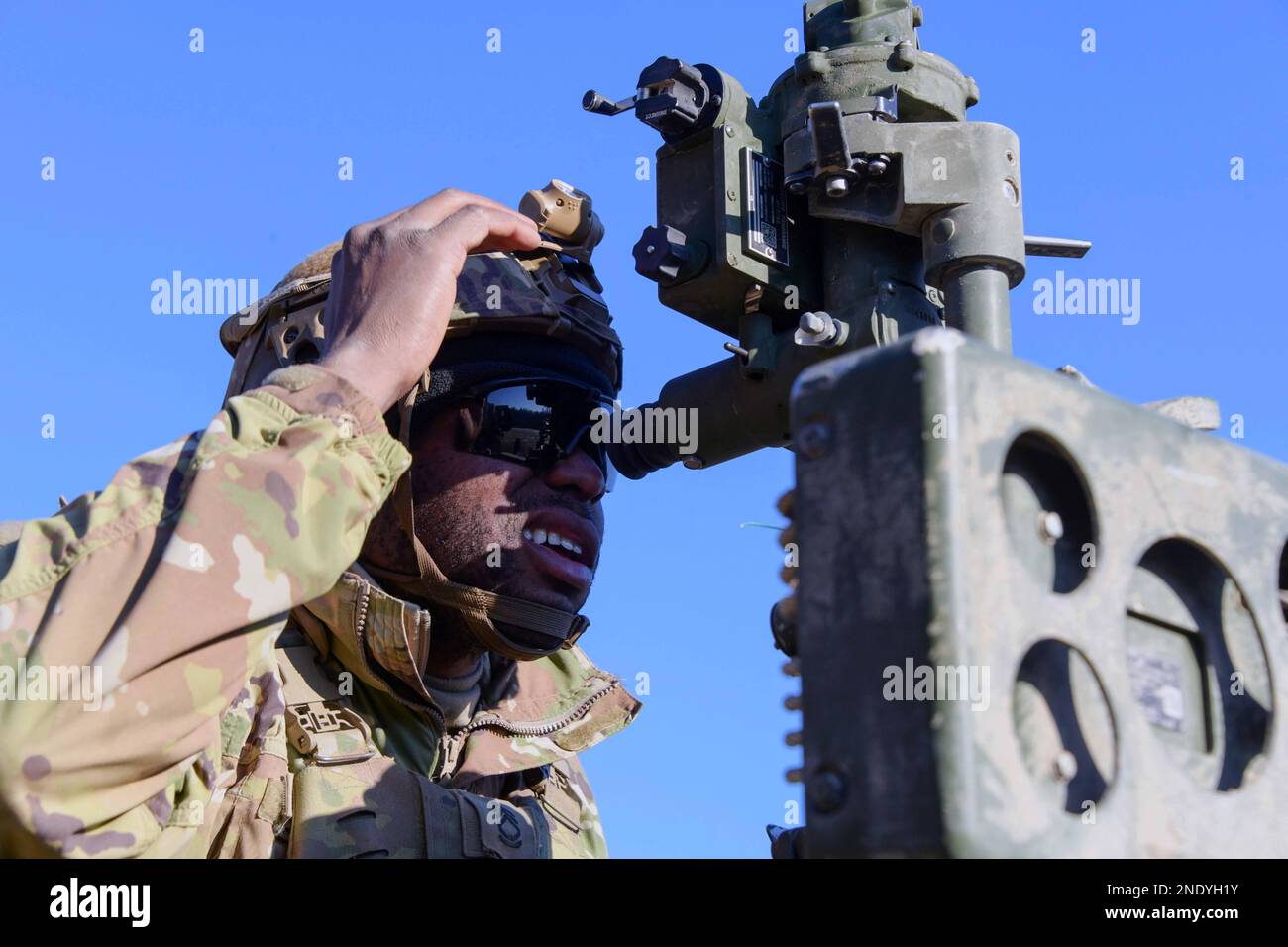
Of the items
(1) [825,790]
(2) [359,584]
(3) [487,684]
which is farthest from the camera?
(3) [487,684]

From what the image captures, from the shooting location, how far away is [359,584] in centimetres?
377

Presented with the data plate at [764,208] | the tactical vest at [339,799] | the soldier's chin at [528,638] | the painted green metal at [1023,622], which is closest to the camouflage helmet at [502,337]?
the soldier's chin at [528,638]

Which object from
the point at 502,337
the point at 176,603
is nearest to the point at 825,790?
the point at 176,603

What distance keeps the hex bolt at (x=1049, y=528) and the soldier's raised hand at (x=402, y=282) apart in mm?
1388

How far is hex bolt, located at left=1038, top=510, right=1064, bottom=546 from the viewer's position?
5.55 feet

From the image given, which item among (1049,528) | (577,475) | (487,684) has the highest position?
(577,475)

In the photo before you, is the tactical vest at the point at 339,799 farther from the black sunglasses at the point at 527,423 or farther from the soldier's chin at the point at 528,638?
the black sunglasses at the point at 527,423

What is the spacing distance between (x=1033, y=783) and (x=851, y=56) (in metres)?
2.46

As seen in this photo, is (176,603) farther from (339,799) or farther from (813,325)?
(813,325)

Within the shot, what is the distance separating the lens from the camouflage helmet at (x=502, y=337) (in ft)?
12.9

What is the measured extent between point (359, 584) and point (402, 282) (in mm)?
1011

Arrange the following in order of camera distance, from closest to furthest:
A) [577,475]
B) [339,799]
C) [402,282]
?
[402,282], [339,799], [577,475]

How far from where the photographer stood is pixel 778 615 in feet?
7.84
